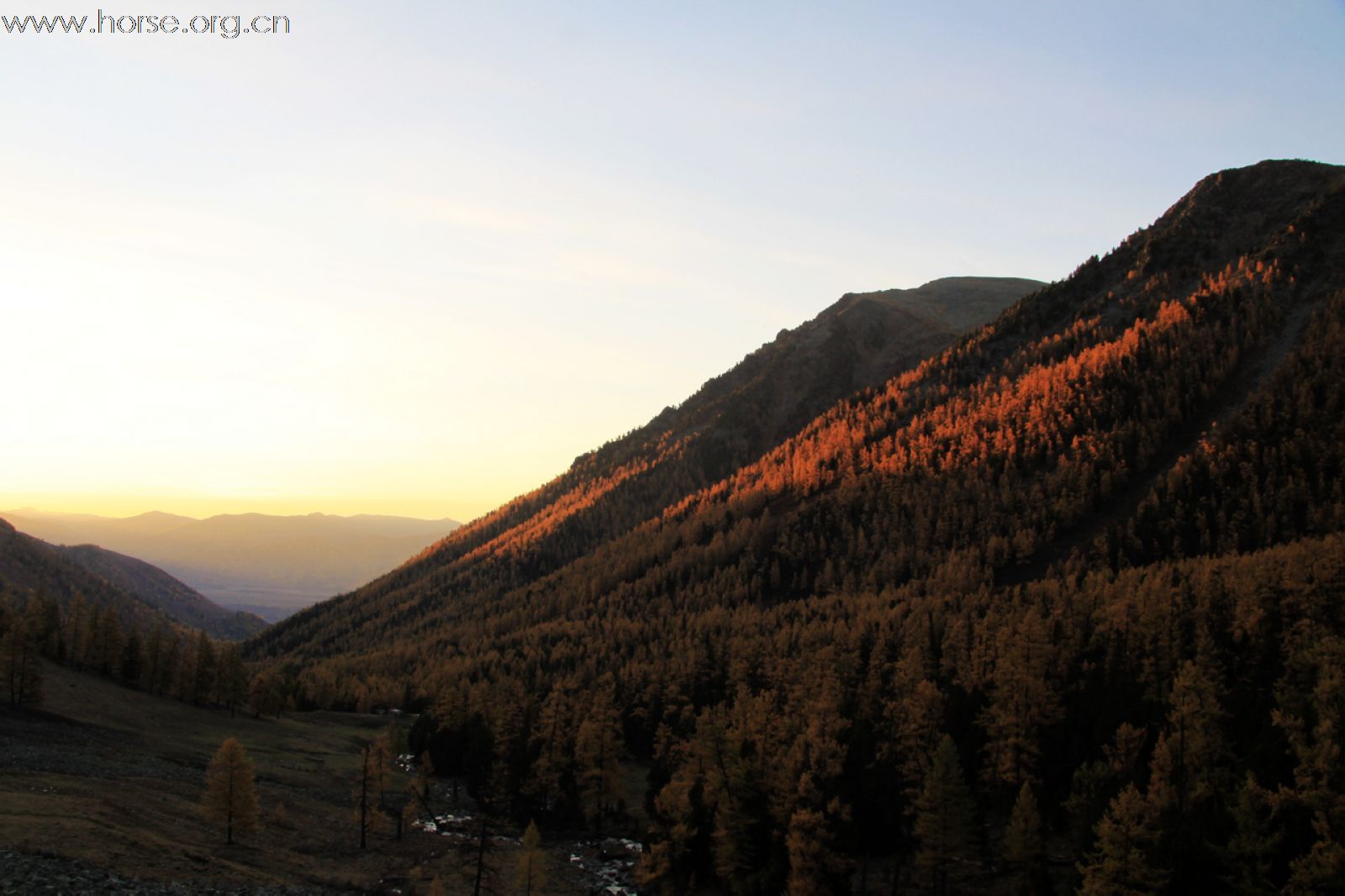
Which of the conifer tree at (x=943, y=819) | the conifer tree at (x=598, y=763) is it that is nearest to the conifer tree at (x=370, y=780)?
the conifer tree at (x=598, y=763)

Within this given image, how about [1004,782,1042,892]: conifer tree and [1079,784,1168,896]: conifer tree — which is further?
A: [1004,782,1042,892]: conifer tree

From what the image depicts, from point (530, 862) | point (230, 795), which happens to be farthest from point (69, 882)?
point (530, 862)

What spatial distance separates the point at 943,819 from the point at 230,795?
177 feet

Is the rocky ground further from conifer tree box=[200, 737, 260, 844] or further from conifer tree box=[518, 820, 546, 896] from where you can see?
conifer tree box=[518, 820, 546, 896]

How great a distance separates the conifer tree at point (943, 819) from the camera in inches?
2462

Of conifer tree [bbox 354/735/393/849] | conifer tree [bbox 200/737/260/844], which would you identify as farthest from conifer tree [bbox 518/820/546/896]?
conifer tree [bbox 200/737/260/844]

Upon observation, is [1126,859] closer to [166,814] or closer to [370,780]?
[370,780]

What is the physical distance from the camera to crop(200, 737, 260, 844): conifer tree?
66.2 meters

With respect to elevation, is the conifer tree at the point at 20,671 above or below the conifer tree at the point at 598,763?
above

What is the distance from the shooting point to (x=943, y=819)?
6269 cm

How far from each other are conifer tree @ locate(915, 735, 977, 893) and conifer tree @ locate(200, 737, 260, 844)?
51213mm

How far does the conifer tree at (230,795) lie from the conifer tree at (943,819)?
168 feet

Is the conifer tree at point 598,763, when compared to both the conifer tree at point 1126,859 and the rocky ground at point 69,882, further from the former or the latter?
the conifer tree at point 1126,859

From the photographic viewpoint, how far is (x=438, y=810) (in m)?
101
